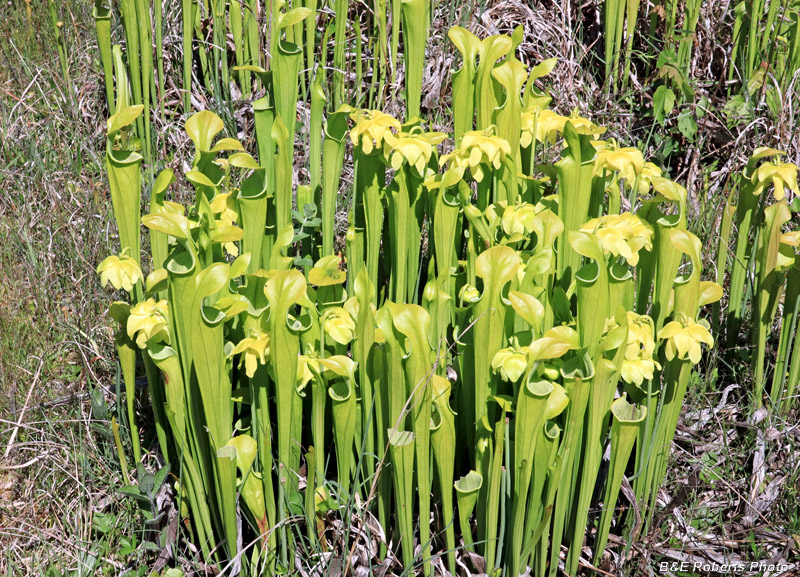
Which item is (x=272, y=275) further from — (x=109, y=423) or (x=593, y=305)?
(x=109, y=423)

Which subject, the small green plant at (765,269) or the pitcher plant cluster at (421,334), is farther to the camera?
the small green plant at (765,269)

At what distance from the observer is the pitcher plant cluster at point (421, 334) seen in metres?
1.11

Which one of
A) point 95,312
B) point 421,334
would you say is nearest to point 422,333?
point 421,334

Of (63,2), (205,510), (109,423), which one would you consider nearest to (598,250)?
(205,510)

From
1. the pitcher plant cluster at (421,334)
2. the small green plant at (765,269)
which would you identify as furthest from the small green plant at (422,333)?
the small green plant at (765,269)

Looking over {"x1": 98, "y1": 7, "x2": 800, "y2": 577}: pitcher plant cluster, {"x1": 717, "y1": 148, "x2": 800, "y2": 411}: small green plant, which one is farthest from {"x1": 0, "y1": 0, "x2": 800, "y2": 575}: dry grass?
{"x1": 98, "y1": 7, "x2": 800, "y2": 577}: pitcher plant cluster

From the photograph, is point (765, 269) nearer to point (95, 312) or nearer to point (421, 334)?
point (421, 334)

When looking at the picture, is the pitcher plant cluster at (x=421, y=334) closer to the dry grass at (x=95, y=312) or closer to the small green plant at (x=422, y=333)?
the small green plant at (x=422, y=333)

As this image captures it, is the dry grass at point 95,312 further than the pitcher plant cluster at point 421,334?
Yes

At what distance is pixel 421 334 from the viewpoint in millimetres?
1081

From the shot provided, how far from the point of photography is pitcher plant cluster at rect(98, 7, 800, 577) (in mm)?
1114

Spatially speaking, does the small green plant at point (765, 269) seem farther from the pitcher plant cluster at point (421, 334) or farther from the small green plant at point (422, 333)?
the small green plant at point (422, 333)

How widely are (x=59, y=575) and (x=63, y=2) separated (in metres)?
2.36

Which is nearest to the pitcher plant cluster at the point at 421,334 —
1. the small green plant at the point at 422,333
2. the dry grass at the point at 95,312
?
the small green plant at the point at 422,333
